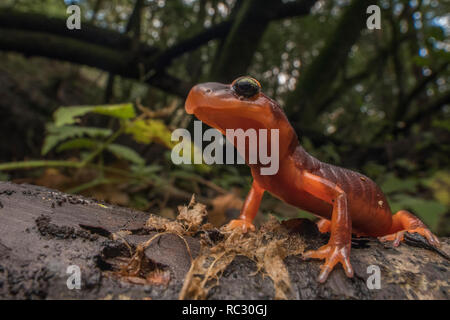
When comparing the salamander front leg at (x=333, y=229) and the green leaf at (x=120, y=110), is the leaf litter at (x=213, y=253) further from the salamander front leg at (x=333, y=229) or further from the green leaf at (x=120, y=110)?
the green leaf at (x=120, y=110)

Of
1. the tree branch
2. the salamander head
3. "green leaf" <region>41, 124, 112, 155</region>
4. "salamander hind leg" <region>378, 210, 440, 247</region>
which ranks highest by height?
the tree branch

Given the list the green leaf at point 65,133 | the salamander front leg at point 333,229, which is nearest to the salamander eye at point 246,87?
the salamander front leg at point 333,229

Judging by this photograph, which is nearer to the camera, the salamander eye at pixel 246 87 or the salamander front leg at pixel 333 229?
the salamander front leg at pixel 333 229

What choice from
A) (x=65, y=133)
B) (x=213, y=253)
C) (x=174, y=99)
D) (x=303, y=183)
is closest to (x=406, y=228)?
(x=303, y=183)

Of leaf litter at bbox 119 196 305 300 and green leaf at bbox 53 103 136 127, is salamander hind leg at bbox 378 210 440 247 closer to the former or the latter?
leaf litter at bbox 119 196 305 300

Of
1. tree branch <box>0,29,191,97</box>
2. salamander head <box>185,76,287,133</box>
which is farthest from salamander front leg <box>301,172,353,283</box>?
tree branch <box>0,29,191,97</box>

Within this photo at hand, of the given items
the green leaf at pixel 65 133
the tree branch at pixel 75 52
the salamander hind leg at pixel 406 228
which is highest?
the tree branch at pixel 75 52

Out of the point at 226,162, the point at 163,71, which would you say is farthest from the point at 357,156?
the point at 163,71
